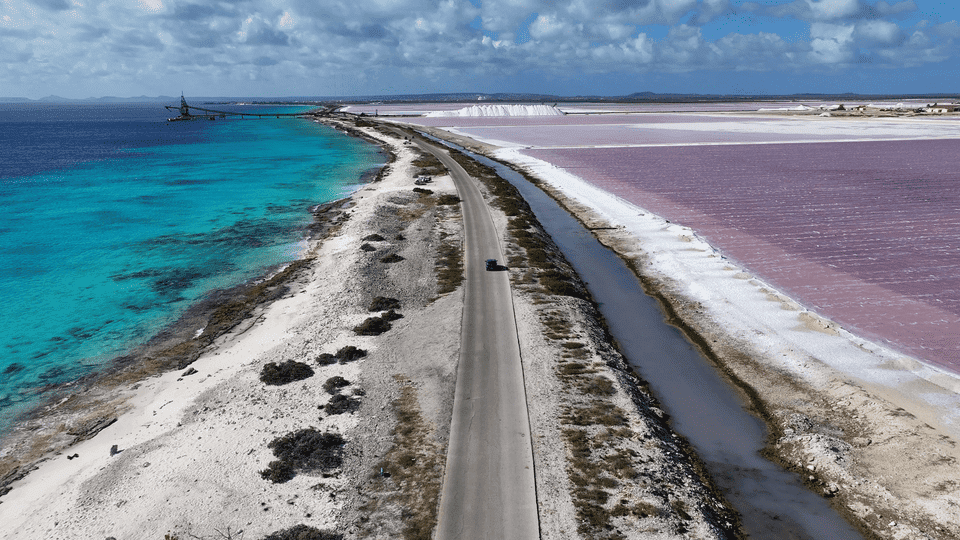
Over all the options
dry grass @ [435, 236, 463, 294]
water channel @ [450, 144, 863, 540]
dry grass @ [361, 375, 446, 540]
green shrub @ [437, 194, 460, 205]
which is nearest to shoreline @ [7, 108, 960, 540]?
dry grass @ [361, 375, 446, 540]

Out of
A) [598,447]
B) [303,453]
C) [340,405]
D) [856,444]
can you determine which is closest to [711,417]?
[856,444]

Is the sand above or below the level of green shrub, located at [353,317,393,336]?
below

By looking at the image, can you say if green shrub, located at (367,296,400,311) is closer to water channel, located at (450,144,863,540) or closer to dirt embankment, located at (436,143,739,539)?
dirt embankment, located at (436,143,739,539)

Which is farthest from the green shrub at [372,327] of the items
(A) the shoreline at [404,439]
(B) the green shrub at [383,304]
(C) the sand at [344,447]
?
(B) the green shrub at [383,304]

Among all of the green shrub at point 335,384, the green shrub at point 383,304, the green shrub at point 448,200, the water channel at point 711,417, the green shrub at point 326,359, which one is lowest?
the water channel at point 711,417

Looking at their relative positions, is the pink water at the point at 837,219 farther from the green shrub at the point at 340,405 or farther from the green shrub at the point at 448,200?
the green shrub at the point at 340,405

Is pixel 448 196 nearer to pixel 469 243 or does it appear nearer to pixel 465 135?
pixel 469 243
